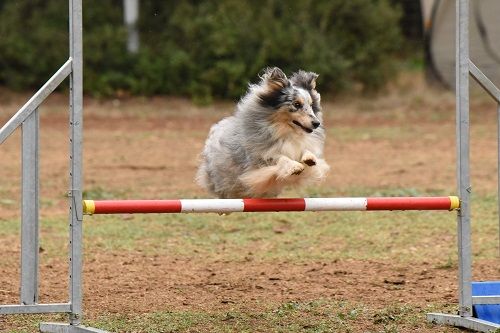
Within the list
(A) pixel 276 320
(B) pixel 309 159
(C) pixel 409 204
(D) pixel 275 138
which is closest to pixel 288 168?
(B) pixel 309 159

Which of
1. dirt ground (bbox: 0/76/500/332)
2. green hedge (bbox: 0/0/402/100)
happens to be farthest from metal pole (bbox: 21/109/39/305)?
green hedge (bbox: 0/0/402/100)

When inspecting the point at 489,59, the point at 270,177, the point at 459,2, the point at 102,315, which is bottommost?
the point at 102,315

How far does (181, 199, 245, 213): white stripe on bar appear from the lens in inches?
215

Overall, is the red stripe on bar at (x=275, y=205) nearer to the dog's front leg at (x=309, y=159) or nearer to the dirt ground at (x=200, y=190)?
the dog's front leg at (x=309, y=159)

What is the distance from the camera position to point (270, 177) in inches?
236

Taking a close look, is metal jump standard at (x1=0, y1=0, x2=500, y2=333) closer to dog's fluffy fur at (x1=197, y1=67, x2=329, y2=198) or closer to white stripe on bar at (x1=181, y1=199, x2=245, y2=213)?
white stripe on bar at (x1=181, y1=199, x2=245, y2=213)

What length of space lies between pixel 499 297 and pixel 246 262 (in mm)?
2496

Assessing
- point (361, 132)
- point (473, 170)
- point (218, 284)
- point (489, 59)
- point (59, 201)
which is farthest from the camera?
point (489, 59)

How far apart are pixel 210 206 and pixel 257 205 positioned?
0.26 meters

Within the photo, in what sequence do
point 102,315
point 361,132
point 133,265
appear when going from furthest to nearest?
point 361,132, point 133,265, point 102,315

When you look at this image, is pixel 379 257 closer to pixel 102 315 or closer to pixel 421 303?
pixel 421 303

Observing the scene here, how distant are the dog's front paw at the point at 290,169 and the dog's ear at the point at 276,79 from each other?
48 centimetres

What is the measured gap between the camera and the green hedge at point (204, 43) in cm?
1791

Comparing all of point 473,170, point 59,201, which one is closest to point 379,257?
point 59,201
